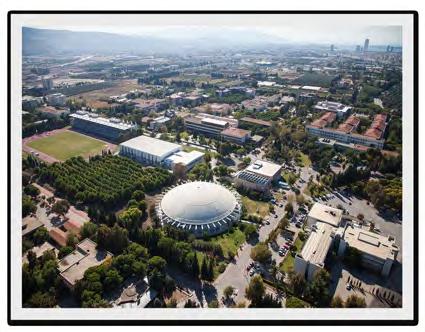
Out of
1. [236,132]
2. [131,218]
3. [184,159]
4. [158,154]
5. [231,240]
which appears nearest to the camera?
[231,240]

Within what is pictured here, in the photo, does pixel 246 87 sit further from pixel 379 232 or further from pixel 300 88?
pixel 379 232

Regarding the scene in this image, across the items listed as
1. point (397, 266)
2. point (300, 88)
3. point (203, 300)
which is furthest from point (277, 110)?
point (203, 300)

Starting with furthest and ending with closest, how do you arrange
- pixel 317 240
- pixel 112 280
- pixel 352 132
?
pixel 352 132
pixel 317 240
pixel 112 280

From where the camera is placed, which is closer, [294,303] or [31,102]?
[294,303]

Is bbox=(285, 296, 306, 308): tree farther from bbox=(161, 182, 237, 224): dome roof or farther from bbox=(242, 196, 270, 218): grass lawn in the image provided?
bbox=(242, 196, 270, 218): grass lawn

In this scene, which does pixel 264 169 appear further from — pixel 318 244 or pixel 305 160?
pixel 318 244

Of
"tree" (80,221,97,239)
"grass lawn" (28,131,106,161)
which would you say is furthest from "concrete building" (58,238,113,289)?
"grass lawn" (28,131,106,161)

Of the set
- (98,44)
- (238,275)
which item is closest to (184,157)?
(238,275)
